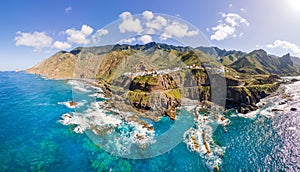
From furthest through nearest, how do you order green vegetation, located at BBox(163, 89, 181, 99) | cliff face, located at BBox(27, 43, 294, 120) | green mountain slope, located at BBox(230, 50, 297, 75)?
green mountain slope, located at BBox(230, 50, 297, 75), green vegetation, located at BBox(163, 89, 181, 99), cliff face, located at BBox(27, 43, 294, 120)

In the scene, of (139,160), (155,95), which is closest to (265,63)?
(155,95)

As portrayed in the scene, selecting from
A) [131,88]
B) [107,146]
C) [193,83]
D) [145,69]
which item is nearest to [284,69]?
[193,83]

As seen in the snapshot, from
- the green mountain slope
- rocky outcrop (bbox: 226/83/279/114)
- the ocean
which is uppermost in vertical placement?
the green mountain slope

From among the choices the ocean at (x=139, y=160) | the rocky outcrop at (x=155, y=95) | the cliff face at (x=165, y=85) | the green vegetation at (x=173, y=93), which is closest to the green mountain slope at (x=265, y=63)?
the cliff face at (x=165, y=85)

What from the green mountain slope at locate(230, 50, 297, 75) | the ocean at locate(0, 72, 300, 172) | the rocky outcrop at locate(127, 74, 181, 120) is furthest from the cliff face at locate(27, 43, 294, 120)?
the green mountain slope at locate(230, 50, 297, 75)

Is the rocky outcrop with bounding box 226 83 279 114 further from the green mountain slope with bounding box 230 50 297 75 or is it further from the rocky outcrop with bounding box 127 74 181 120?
the green mountain slope with bounding box 230 50 297 75

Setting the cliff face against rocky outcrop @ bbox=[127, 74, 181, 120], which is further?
the cliff face

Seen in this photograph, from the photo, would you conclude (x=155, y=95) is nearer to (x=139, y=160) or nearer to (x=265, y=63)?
(x=139, y=160)

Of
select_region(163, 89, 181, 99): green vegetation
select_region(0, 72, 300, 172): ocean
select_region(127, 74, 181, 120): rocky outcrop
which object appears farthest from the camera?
select_region(163, 89, 181, 99): green vegetation

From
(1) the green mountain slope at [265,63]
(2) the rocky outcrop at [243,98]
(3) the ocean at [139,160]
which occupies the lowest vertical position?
(3) the ocean at [139,160]

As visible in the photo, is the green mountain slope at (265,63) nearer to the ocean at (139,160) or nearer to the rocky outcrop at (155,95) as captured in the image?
the rocky outcrop at (155,95)

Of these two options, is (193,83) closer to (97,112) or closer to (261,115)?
(261,115)
